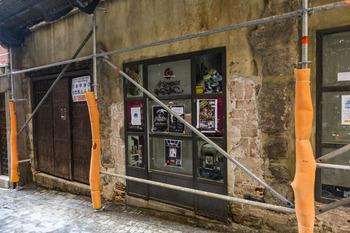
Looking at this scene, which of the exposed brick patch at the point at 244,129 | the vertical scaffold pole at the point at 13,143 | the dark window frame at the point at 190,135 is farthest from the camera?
the vertical scaffold pole at the point at 13,143

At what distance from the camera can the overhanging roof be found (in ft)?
13.6

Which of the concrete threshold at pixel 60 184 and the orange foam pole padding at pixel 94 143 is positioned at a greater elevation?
the orange foam pole padding at pixel 94 143

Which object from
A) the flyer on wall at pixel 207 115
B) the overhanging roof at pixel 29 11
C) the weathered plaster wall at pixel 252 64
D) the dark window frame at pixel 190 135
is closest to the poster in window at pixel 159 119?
the dark window frame at pixel 190 135

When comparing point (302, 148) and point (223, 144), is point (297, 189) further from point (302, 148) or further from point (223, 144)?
point (223, 144)

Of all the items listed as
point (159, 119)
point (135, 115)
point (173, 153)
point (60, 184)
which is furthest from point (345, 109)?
point (60, 184)

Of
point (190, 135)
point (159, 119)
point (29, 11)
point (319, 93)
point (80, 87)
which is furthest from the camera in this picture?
point (80, 87)

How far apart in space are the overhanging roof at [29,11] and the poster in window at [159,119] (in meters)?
2.27

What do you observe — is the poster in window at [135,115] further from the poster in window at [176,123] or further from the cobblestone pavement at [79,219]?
the cobblestone pavement at [79,219]

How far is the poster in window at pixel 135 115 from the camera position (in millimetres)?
4395

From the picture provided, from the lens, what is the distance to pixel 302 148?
213 cm

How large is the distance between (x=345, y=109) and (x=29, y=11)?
6.01 meters

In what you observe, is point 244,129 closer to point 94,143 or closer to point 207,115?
point 207,115

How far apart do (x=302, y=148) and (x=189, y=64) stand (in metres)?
2.32

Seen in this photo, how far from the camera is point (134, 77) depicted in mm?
4445
